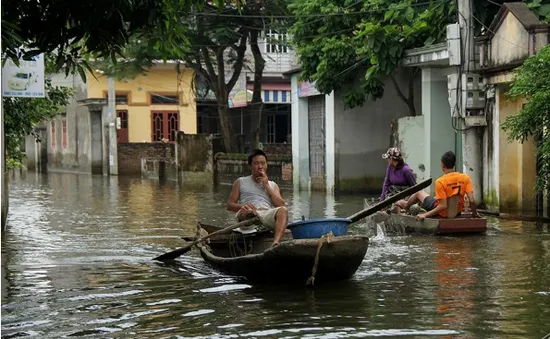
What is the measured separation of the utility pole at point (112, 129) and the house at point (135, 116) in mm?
413

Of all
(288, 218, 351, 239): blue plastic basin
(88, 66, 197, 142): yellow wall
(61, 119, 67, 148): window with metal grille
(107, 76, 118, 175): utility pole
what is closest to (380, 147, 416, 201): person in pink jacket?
(288, 218, 351, 239): blue plastic basin

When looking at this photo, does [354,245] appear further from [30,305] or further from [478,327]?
[30,305]

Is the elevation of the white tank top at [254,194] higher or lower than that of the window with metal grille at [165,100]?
lower

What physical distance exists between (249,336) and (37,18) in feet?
11.8

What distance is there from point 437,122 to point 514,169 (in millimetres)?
5052

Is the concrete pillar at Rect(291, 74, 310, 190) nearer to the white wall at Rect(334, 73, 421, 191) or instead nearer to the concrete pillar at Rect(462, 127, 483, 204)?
the white wall at Rect(334, 73, 421, 191)

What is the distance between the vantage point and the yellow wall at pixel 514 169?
62.0 feet

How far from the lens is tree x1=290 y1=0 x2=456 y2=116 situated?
23141mm

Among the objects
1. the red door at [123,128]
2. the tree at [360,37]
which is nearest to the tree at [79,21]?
the tree at [360,37]

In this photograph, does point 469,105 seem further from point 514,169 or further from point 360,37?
point 360,37

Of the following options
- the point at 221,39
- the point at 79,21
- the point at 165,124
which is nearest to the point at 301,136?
the point at 221,39

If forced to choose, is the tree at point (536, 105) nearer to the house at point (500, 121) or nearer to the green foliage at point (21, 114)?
the house at point (500, 121)

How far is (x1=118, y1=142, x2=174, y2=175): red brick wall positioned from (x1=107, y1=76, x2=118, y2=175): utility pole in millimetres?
429

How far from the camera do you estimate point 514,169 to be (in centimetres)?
1919
